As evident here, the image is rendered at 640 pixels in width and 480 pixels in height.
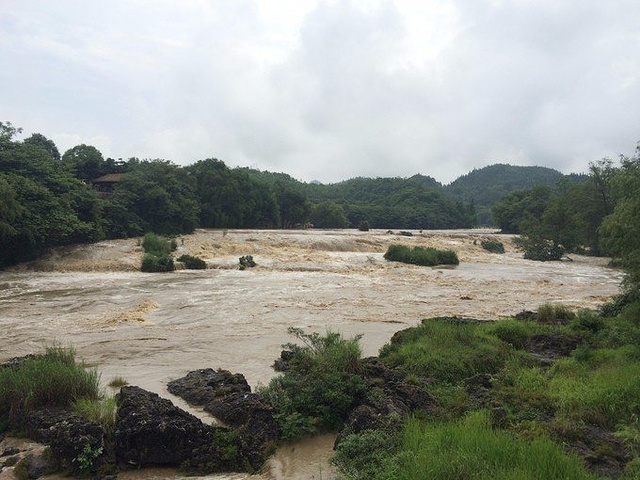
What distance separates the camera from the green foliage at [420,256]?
34.0 meters

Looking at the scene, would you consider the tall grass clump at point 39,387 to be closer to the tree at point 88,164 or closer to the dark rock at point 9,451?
the dark rock at point 9,451

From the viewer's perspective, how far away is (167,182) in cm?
4806

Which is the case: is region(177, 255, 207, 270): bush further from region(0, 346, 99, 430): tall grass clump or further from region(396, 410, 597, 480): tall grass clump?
region(396, 410, 597, 480): tall grass clump

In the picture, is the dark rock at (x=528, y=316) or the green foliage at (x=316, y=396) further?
the dark rock at (x=528, y=316)

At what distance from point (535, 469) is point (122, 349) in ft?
33.2

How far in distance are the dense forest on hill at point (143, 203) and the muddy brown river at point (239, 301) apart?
86.7 inches

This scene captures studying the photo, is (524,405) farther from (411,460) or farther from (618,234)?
(618,234)

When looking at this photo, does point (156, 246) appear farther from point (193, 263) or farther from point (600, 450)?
point (600, 450)

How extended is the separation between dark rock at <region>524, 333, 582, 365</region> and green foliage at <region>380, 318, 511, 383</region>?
75 cm

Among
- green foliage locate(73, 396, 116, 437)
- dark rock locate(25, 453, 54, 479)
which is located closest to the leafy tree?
green foliage locate(73, 396, 116, 437)

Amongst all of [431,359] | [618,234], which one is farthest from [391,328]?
[618,234]

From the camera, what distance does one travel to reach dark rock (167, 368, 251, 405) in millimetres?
8078

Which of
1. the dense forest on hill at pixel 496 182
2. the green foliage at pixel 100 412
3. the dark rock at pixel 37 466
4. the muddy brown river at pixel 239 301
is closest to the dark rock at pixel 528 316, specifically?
the muddy brown river at pixel 239 301

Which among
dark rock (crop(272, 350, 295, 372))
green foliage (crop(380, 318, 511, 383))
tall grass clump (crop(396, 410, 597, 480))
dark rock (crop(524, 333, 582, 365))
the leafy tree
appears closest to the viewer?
tall grass clump (crop(396, 410, 597, 480))
